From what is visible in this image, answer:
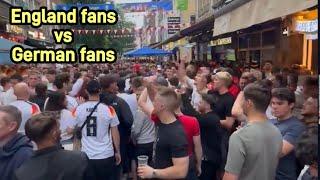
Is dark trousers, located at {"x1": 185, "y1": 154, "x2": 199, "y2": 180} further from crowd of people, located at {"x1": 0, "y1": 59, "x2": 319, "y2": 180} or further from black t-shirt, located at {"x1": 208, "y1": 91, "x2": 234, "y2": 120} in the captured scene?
black t-shirt, located at {"x1": 208, "y1": 91, "x2": 234, "y2": 120}

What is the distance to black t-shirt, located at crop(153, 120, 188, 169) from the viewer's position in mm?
4195

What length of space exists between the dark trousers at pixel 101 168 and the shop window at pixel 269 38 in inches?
420

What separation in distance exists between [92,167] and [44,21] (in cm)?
1030

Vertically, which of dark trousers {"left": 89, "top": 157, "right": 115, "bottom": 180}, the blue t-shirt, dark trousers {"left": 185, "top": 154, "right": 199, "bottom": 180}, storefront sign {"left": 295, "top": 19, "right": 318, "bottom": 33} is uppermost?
storefront sign {"left": 295, "top": 19, "right": 318, "bottom": 33}

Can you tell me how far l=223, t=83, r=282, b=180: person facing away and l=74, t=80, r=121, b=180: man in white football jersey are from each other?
8.97 feet

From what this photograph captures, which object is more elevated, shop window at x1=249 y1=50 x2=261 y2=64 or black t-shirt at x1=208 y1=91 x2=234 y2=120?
shop window at x1=249 y1=50 x2=261 y2=64

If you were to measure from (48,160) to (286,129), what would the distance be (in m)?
2.18

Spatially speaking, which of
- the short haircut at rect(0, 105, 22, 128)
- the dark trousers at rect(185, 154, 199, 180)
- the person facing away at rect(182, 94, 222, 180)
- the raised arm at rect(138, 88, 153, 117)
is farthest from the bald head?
the dark trousers at rect(185, 154, 199, 180)

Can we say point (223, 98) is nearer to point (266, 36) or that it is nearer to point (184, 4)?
point (266, 36)

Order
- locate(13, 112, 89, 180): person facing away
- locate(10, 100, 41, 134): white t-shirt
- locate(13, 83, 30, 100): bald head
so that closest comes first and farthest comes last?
locate(13, 112, 89, 180): person facing away
locate(10, 100, 41, 134): white t-shirt
locate(13, 83, 30, 100): bald head

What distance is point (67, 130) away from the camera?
639cm

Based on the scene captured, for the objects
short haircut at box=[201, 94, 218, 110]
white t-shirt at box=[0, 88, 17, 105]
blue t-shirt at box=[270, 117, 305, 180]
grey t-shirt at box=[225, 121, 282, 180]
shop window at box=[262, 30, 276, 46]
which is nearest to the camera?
grey t-shirt at box=[225, 121, 282, 180]

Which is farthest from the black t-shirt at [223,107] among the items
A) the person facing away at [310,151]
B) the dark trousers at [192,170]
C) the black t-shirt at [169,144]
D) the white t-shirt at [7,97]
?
the white t-shirt at [7,97]

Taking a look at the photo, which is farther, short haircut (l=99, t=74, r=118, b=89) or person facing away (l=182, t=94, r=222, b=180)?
short haircut (l=99, t=74, r=118, b=89)
